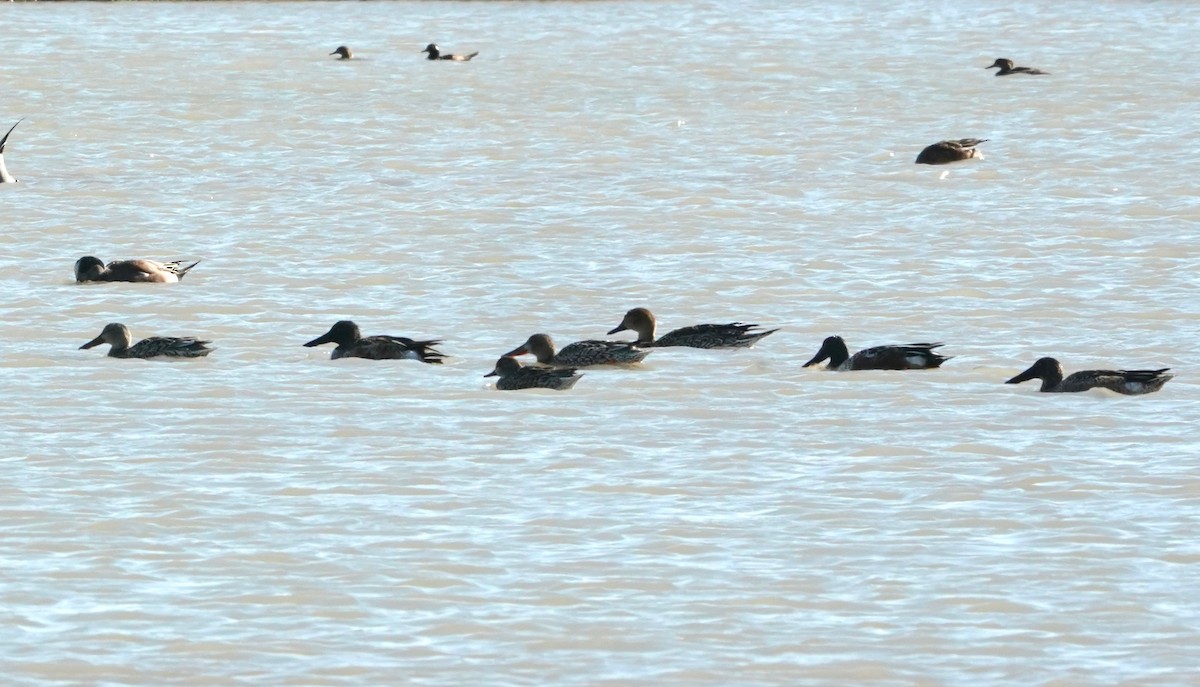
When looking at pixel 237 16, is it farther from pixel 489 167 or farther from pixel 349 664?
pixel 349 664

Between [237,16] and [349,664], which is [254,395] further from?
[237,16]

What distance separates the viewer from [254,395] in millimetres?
13688

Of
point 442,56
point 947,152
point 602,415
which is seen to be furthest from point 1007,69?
point 602,415

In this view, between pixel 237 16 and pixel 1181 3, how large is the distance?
25947mm

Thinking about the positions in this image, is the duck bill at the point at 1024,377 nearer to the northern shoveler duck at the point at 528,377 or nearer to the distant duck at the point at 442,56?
the northern shoveler duck at the point at 528,377

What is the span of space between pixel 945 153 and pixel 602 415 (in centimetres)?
1411

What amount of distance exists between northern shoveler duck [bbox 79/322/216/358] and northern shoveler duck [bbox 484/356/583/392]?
7.17 feet

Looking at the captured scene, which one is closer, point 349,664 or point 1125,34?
point 349,664

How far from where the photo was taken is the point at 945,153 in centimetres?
2647

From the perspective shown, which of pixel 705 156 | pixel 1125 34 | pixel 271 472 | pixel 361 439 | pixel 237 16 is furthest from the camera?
pixel 237 16

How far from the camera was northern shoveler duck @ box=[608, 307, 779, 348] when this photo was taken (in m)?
15.1

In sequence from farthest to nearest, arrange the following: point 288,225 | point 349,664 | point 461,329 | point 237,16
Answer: point 237,16 < point 288,225 < point 461,329 < point 349,664

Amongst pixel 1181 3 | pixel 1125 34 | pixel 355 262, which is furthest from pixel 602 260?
pixel 1181 3

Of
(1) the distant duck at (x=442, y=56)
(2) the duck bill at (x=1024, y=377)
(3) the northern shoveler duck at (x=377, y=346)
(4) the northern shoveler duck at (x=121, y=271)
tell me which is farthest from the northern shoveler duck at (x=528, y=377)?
(1) the distant duck at (x=442, y=56)
